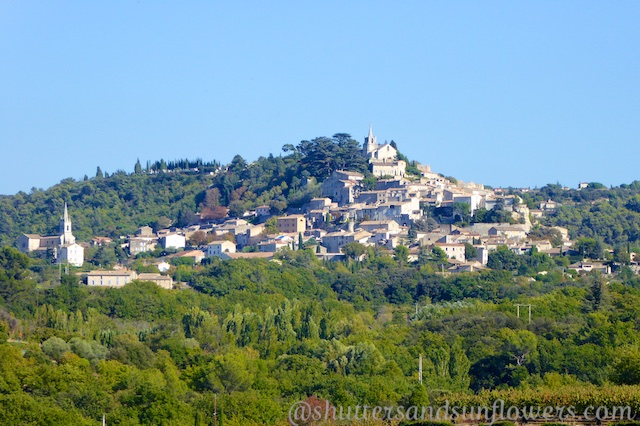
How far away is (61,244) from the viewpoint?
82938mm

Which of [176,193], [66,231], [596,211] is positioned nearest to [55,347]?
[66,231]

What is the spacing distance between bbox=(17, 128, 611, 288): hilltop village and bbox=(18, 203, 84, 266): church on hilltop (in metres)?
0.08

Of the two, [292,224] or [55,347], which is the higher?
[292,224]

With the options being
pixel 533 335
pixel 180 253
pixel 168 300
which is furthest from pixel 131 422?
pixel 180 253

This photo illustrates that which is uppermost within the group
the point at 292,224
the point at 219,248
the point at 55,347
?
the point at 292,224

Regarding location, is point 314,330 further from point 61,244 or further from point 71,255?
point 61,244

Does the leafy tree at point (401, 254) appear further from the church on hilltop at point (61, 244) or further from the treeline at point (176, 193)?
the church on hilltop at point (61, 244)

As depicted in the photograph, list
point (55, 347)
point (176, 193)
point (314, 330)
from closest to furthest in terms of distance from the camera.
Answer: point (55, 347) → point (314, 330) → point (176, 193)

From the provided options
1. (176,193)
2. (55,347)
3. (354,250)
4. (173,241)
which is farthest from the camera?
(176,193)

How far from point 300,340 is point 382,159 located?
126 ft

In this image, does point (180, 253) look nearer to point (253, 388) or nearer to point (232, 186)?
point (232, 186)

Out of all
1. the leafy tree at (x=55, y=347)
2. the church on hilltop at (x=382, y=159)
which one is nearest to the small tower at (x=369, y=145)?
the church on hilltop at (x=382, y=159)

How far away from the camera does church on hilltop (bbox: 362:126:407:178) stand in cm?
8594

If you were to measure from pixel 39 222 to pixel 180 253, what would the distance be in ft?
76.6
